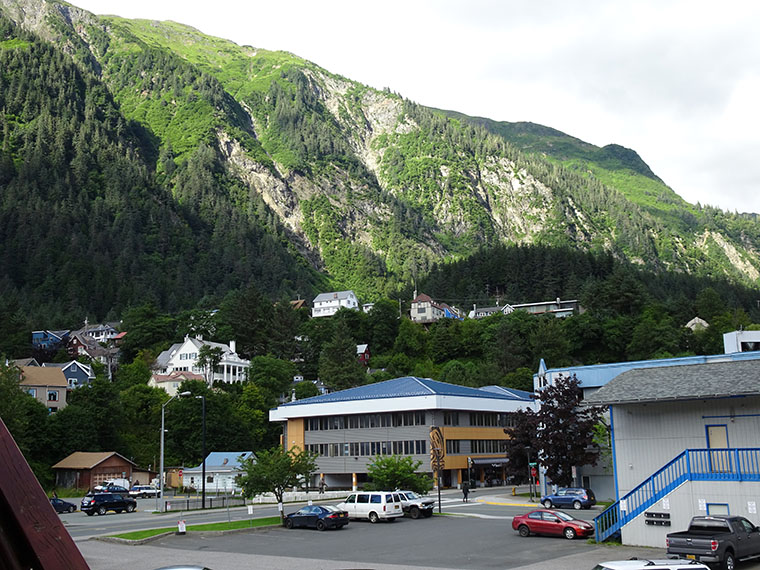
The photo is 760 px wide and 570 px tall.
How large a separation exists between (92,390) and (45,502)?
96.6m

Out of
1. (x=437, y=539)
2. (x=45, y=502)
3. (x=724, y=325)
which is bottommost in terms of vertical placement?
(x=437, y=539)

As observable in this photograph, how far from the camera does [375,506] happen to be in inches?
1676

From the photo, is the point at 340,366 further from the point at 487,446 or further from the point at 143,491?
the point at 143,491

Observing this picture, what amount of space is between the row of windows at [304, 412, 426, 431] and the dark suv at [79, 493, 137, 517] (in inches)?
1171

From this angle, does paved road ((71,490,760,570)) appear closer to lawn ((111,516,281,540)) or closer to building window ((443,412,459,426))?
lawn ((111,516,281,540))

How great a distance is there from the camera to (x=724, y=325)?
414ft

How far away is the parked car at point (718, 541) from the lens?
22.3 metres

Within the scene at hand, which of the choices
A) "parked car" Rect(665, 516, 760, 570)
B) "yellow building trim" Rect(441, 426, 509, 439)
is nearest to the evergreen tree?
"yellow building trim" Rect(441, 426, 509, 439)

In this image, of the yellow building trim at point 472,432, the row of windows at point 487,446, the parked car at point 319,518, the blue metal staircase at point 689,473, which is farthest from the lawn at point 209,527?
the row of windows at point 487,446

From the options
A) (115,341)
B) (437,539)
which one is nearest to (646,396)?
(437,539)

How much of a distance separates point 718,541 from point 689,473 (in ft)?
16.5

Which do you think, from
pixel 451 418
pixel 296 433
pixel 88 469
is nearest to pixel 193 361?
pixel 296 433

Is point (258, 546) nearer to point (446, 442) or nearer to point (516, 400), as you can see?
point (446, 442)

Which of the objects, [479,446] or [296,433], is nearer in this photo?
[479,446]
